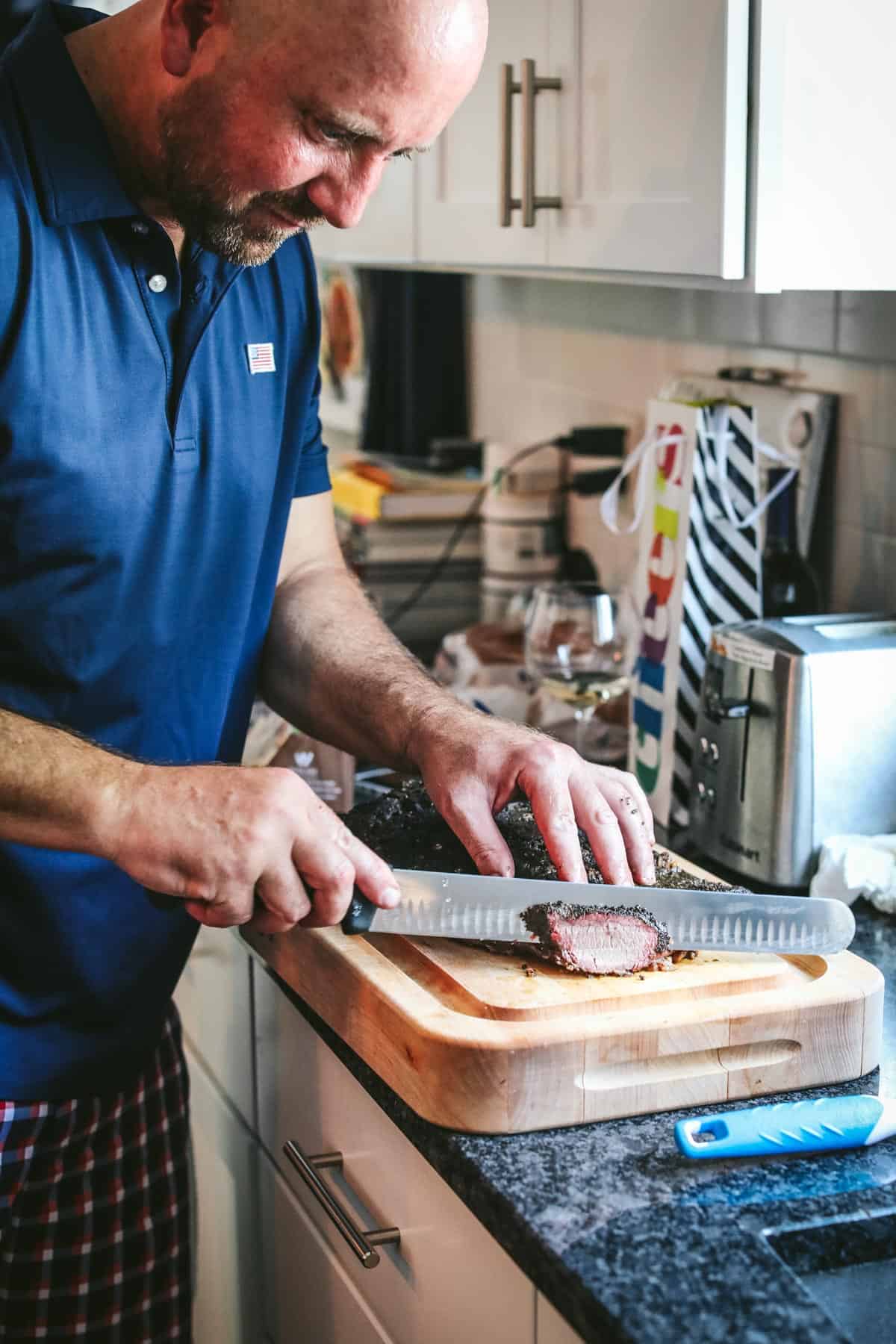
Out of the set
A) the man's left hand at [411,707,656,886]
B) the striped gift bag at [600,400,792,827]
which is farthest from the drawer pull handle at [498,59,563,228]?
the man's left hand at [411,707,656,886]

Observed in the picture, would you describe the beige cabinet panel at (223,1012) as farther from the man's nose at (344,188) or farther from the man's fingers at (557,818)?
the man's nose at (344,188)

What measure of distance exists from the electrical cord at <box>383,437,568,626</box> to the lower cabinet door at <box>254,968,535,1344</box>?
1158 mm

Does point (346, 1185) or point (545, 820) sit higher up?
point (545, 820)

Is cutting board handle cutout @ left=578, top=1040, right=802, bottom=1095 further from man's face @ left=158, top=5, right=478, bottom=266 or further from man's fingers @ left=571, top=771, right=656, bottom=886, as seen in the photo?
man's face @ left=158, top=5, right=478, bottom=266

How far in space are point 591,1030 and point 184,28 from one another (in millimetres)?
771

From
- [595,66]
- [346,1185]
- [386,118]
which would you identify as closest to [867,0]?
[595,66]

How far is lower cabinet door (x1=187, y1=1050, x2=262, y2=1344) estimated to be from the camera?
1503 mm

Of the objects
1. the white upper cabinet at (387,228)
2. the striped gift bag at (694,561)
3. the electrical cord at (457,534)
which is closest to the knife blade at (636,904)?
the striped gift bag at (694,561)

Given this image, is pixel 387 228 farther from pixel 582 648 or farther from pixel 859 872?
pixel 859 872

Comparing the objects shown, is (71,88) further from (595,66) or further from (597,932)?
(597,932)

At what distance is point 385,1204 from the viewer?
112 cm

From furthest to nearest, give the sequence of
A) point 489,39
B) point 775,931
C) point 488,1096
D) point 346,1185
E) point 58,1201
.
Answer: point 489,39
point 58,1201
point 346,1185
point 775,931
point 488,1096

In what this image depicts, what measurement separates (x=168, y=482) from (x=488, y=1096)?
0.57 metres

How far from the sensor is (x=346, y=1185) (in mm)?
1196
